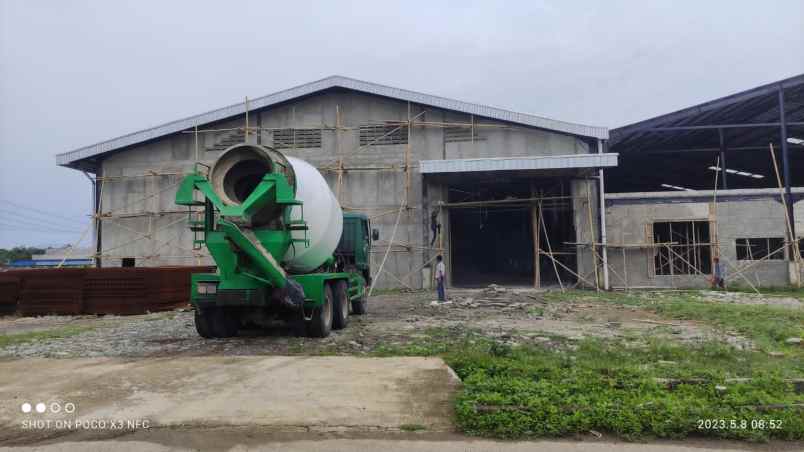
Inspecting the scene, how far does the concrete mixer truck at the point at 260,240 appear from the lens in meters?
8.98

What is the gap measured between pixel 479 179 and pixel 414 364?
17329 millimetres

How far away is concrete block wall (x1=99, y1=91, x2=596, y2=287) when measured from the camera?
2298 centimetres

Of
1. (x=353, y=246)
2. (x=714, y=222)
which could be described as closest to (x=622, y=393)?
(x=353, y=246)

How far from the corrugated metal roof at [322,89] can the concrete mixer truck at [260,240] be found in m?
13.2

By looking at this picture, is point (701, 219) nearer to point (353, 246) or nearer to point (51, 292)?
point (353, 246)

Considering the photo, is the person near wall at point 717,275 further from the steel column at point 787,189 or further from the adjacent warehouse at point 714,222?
the steel column at point 787,189

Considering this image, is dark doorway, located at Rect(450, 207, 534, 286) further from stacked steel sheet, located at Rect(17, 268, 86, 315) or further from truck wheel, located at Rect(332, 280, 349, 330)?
truck wheel, located at Rect(332, 280, 349, 330)

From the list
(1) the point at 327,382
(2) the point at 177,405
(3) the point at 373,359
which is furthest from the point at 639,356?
(2) the point at 177,405

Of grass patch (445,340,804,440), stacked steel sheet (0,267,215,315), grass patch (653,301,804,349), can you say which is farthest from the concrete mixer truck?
grass patch (653,301,804,349)

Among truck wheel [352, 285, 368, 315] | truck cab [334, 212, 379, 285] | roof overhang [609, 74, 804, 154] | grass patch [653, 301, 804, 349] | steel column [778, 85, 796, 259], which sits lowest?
grass patch [653, 301, 804, 349]

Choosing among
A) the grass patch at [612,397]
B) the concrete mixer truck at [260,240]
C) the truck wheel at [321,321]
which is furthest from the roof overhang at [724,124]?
the truck wheel at [321,321]

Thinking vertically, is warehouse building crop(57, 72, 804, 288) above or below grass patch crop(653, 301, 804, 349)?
above

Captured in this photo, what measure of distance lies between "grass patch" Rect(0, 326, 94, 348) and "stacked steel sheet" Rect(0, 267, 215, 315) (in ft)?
10.4

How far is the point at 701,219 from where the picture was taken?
877 inches
